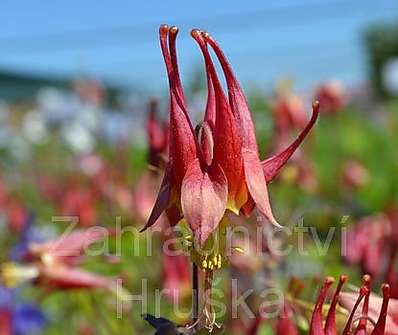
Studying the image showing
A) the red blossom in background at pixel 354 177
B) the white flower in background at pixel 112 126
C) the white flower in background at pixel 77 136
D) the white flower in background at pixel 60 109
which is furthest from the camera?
the white flower in background at pixel 60 109

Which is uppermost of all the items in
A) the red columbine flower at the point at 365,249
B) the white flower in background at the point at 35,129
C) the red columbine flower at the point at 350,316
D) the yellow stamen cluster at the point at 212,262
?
the yellow stamen cluster at the point at 212,262

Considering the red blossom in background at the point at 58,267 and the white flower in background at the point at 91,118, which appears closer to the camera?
the red blossom in background at the point at 58,267

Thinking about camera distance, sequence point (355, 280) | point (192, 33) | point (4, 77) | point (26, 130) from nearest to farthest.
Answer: point (192, 33) → point (355, 280) → point (26, 130) → point (4, 77)

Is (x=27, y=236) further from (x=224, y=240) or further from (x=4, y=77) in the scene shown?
(x=4, y=77)

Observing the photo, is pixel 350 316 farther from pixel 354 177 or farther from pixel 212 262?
pixel 354 177

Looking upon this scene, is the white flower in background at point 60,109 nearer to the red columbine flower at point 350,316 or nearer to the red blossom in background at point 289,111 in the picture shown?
the red blossom in background at point 289,111

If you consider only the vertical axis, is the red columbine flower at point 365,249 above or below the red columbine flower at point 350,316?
below

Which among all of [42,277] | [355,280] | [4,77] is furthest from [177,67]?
[4,77]

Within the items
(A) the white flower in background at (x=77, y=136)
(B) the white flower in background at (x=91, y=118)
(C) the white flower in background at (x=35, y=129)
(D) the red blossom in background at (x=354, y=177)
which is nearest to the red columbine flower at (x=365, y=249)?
(D) the red blossom in background at (x=354, y=177)
